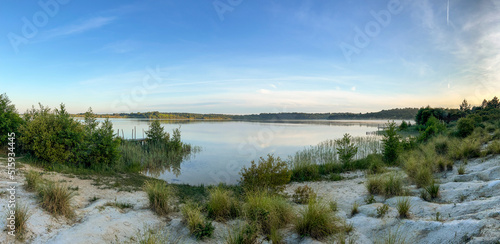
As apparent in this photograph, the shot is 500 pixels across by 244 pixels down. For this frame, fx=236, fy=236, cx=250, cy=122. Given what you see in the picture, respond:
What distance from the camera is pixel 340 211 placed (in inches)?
242

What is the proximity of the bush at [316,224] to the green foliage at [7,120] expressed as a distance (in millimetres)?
13507

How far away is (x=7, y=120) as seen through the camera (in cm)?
1098

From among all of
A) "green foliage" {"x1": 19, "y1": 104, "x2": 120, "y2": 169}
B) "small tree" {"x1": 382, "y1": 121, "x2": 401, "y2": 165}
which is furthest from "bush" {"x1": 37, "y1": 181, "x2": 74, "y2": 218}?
"small tree" {"x1": 382, "y1": 121, "x2": 401, "y2": 165}

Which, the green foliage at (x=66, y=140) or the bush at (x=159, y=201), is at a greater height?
the green foliage at (x=66, y=140)

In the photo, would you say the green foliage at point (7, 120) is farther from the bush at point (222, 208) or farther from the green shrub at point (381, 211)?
the green shrub at point (381, 211)

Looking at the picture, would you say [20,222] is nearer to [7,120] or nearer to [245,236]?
[245,236]

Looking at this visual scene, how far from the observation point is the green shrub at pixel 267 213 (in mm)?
4996

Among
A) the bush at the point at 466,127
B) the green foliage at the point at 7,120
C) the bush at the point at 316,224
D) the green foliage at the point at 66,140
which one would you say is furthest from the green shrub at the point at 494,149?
the green foliage at the point at 7,120

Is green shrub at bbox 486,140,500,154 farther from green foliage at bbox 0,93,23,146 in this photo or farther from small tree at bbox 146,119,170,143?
small tree at bbox 146,119,170,143

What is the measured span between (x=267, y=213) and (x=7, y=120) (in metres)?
13.2

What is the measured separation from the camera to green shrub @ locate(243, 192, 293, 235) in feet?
16.4

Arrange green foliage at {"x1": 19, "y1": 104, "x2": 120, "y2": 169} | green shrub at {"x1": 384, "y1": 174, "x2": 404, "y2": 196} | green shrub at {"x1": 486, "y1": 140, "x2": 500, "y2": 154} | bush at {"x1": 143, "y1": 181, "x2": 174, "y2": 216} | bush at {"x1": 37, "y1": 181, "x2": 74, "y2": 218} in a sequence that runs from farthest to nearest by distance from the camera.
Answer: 1. green foliage at {"x1": 19, "y1": 104, "x2": 120, "y2": 169}
2. green shrub at {"x1": 486, "y1": 140, "x2": 500, "y2": 154}
3. green shrub at {"x1": 384, "y1": 174, "x2": 404, "y2": 196}
4. bush at {"x1": 143, "y1": 181, "x2": 174, "y2": 216}
5. bush at {"x1": 37, "y1": 181, "x2": 74, "y2": 218}

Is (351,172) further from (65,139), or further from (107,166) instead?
(65,139)

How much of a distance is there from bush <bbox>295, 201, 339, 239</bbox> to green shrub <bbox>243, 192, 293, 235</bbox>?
0.41 m
